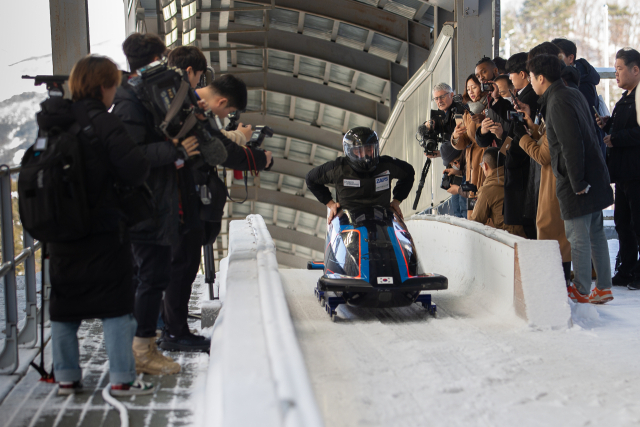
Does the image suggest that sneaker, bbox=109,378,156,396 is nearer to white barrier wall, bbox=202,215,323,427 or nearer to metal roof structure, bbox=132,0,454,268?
white barrier wall, bbox=202,215,323,427

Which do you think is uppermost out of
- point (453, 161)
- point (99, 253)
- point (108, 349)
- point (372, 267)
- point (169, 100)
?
point (169, 100)

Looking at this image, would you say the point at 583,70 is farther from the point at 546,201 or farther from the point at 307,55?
the point at 307,55

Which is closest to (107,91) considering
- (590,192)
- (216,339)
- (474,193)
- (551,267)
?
(216,339)

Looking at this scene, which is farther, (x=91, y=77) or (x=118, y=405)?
(x=91, y=77)

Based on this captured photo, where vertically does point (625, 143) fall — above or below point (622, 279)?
above

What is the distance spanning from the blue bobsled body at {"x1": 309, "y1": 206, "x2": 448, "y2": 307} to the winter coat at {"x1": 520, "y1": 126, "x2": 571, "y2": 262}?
Answer: 91cm

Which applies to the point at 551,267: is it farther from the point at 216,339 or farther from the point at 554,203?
the point at 216,339

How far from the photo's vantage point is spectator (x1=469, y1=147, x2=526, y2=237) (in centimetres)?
508

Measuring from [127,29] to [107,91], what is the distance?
864 centimetres

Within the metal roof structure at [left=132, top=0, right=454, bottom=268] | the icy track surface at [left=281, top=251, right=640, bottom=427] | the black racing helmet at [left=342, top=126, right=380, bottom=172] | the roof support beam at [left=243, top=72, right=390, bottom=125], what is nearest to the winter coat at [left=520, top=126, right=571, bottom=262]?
the icy track surface at [left=281, top=251, right=640, bottom=427]

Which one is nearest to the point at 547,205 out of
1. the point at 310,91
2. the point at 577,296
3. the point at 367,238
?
the point at 577,296

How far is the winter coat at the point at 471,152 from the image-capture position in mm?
5562

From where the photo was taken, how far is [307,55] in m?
12.5

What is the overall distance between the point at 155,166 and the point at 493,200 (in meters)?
3.20
